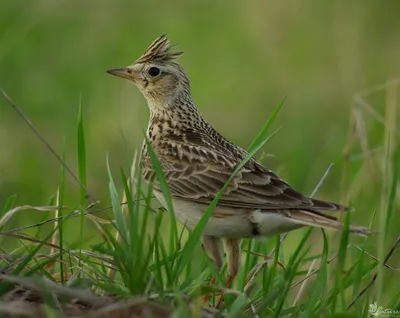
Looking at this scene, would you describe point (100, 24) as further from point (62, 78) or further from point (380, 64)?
point (380, 64)

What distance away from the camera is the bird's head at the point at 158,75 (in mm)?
7402

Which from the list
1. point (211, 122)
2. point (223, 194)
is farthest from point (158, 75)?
point (211, 122)

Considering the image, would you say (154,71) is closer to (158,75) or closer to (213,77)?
(158,75)

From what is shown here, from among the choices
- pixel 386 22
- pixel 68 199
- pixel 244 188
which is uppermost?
pixel 386 22

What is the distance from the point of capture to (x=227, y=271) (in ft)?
20.0

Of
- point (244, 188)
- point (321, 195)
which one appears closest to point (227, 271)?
point (244, 188)

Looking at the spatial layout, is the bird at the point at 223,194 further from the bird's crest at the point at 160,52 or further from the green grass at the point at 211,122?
the bird's crest at the point at 160,52

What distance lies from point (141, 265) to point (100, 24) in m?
11.1

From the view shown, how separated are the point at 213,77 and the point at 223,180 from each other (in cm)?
838

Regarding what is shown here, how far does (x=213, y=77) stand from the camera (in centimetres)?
1448

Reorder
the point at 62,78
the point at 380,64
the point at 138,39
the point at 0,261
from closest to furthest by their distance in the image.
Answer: the point at 0,261
the point at 62,78
the point at 380,64
the point at 138,39

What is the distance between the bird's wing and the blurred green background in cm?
193

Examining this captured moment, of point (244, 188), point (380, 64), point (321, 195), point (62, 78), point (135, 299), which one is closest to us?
point (135, 299)

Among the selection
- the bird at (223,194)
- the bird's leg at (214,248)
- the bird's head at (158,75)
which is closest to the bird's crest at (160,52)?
the bird's head at (158,75)
